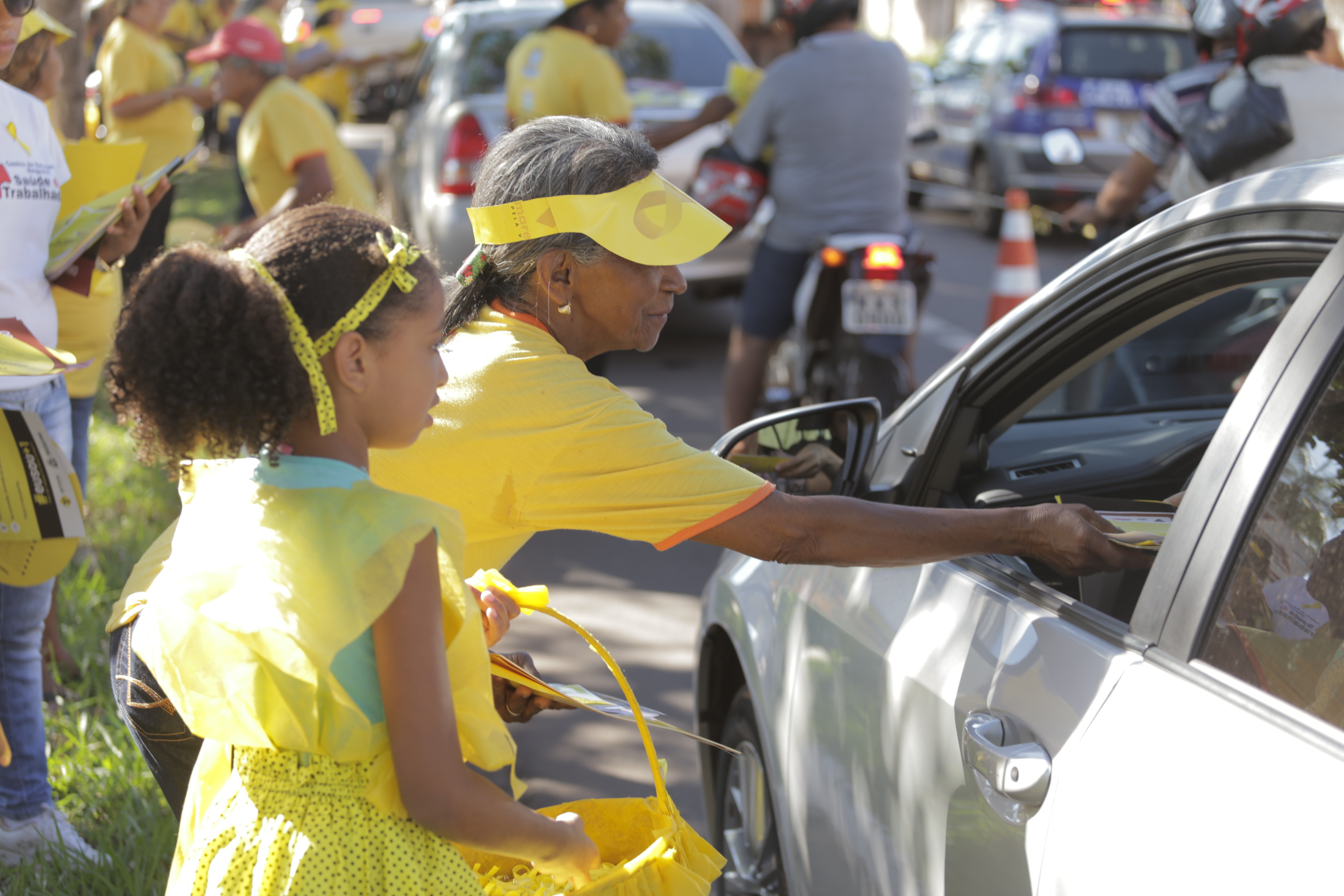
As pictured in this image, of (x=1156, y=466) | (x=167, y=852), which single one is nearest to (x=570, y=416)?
(x=1156, y=466)

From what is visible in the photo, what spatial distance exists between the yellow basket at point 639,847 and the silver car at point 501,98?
5171 millimetres

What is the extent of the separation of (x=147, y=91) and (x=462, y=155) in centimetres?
170

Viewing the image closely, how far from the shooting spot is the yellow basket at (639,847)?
5.17ft

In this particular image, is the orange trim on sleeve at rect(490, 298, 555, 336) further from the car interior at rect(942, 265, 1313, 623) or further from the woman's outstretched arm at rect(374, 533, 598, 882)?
the car interior at rect(942, 265, 1313, 623)

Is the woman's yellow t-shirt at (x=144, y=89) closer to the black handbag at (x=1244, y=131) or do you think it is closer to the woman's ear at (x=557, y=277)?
the black handbag at (x=1244, y=131)

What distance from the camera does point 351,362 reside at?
1.49m

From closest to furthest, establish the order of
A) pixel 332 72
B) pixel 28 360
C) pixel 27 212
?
1. pixel 28 360
2. pixel 27 212
3. pixel 332 72

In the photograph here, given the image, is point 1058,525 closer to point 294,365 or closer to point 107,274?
point 294,365

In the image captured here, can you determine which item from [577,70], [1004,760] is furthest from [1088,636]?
[577,70]

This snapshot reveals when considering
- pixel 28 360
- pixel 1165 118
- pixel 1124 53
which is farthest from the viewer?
pixel 1124 53

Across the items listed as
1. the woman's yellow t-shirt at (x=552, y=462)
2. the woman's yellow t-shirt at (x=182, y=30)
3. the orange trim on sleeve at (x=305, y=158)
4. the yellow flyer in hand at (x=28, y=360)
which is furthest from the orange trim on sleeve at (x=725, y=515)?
the woman's yellow t-shirt at (x=182, y=30)

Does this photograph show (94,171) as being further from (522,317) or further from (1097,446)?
(1097,446)

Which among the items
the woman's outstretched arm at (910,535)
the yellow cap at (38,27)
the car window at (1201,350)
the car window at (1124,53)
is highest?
the yellow cap at (38,27)

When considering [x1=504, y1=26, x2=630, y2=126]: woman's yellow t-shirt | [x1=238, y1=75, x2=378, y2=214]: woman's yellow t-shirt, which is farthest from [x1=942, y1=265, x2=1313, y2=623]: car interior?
[x1=504, y1=26, x2=630, y2=126]: woman's yellow t-shirt
